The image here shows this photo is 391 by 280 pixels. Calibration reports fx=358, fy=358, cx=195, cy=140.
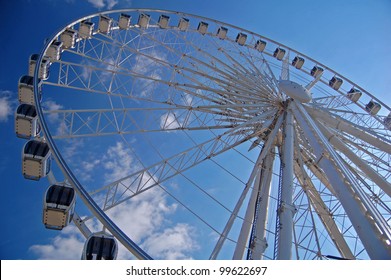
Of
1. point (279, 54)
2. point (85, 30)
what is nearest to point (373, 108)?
point (279, 54)

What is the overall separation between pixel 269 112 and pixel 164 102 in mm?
4318

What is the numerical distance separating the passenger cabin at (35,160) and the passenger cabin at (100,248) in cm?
286

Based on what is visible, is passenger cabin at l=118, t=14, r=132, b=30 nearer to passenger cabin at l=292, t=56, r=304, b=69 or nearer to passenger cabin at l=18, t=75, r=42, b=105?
passenger cabin at l=18, t=75, r=42, b=105

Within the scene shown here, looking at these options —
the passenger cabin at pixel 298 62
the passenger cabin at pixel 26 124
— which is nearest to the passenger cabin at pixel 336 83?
the passenger cabin at pixel 298 62

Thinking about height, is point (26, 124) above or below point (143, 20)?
below

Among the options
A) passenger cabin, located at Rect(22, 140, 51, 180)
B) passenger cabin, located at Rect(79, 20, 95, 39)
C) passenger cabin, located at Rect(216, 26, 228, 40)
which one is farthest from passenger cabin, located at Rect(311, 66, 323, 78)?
passenger cabin, located at Rect(22, 140, 51, 180)

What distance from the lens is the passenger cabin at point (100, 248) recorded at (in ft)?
22.7

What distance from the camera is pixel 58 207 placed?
7934 millimetres

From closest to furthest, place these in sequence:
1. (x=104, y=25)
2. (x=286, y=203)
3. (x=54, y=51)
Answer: (x=286, y=203)
(x=54, y=51)
(x=104, y=25)

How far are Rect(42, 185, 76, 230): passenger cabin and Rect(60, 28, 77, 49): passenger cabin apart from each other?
879 cm

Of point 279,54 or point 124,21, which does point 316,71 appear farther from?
point 124,21

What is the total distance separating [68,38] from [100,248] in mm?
10842

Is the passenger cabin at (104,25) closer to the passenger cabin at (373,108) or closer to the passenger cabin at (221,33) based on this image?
the passenger cabin at (221,33)

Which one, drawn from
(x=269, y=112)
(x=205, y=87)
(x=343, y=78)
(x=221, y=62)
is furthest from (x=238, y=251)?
(x=343, y=78)
